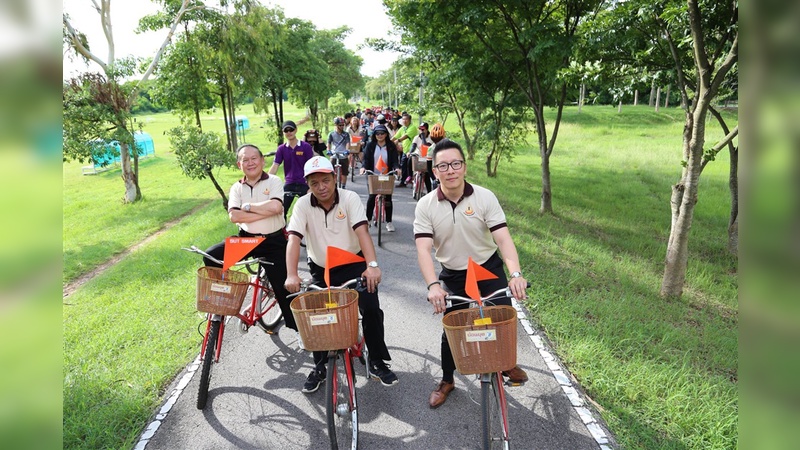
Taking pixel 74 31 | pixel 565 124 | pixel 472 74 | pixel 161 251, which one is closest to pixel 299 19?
pixel 74 31

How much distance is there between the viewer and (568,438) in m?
3.55

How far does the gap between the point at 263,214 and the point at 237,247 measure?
22.8 inches

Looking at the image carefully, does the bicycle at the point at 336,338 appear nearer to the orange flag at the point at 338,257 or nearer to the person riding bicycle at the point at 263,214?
the orange flag at the point at 338,257

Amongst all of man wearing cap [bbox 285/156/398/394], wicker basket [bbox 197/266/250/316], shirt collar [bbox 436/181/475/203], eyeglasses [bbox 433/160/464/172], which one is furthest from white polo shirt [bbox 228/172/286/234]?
eyeglasses [bbox 433/160/464/172]

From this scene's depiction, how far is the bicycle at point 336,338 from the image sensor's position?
3191 mm

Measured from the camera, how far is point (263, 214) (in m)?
4.69

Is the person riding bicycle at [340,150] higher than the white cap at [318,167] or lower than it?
lower

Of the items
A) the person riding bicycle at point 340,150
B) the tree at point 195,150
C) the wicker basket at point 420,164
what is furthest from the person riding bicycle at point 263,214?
the person riding bicycle at point 340,150

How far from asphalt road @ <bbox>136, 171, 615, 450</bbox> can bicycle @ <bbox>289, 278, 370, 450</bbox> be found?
0.23 m

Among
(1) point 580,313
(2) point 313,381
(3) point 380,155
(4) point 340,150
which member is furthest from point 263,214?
(4) point 340,150

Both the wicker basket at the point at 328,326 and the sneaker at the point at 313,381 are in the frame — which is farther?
the sneaker at the point at 313,381

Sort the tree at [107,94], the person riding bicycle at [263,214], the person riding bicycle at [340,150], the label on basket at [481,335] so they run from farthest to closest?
the tree at [107,94]
the person riding bicycle at [340,150]
the person riding bicycle at [263,214]
the label on basket at [481,335]

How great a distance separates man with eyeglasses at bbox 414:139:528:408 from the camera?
11.8ft

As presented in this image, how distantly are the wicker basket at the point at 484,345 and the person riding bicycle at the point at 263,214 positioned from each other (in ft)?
7.56
